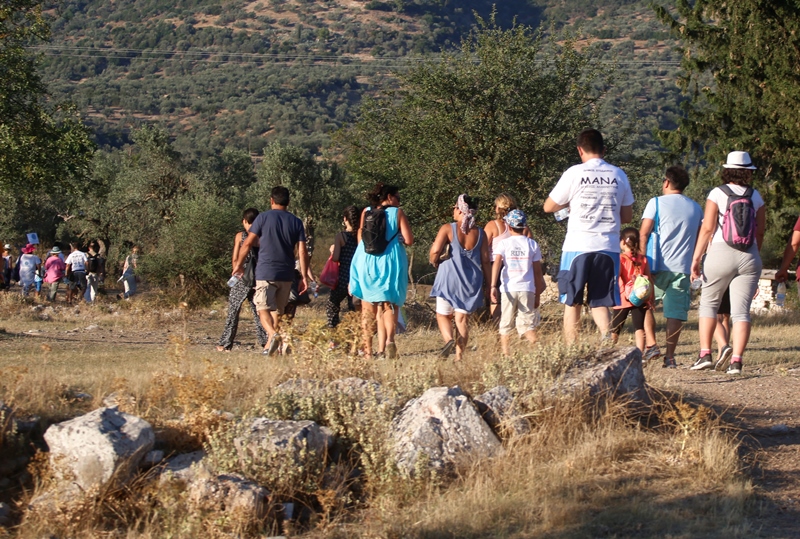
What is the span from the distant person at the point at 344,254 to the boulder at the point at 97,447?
5.09 m

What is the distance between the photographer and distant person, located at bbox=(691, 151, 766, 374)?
7848 mm

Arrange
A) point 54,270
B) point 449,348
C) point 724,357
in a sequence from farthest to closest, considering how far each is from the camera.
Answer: point 54,270 < point 449,348 < point 724,357

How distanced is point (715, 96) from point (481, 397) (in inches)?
793

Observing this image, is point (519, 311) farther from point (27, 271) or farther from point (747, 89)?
point (27, 271)

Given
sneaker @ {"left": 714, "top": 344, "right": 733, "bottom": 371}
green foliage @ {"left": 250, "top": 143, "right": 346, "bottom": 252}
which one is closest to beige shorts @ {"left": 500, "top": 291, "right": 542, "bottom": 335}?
sneaker @ {"left": 714, "top": 344, "right": 733, "bottom": 371}

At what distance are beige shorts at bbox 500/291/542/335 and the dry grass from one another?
45.7 inches

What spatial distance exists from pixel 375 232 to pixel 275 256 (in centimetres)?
138

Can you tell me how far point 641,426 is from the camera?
6.09m

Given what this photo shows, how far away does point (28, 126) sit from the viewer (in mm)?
14008

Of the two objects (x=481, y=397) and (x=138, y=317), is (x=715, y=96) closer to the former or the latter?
(x=138, y=317)

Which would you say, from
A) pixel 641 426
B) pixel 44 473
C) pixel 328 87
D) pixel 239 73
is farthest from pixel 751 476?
pixel 239 73

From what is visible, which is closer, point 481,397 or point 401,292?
point 481,397

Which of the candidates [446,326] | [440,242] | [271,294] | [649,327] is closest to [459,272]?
[440,242]

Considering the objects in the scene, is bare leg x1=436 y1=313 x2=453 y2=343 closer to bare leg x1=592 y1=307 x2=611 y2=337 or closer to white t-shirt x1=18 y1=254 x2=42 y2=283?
bare leg x1=592 y1=307 x2=611 y2=337
